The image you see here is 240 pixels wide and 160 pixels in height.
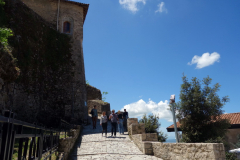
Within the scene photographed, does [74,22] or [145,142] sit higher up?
[74,22]

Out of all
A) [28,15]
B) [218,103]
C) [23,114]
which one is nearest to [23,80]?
[23,114]

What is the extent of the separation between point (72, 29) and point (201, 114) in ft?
53.1

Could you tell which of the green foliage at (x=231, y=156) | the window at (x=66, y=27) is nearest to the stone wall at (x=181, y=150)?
the green foliage at (x=231, y=156)

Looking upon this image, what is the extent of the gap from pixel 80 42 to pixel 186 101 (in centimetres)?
1309

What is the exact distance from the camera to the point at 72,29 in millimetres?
19750

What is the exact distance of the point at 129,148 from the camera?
7.91 m

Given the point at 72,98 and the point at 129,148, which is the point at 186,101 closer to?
the point at 129,148

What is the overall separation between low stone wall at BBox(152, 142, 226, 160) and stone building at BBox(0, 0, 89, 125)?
35.1 ft

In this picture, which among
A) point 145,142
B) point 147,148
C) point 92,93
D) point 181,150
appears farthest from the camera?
point 92,93

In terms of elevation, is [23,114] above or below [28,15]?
below

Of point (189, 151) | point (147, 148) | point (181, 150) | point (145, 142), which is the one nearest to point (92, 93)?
point (145, 142)

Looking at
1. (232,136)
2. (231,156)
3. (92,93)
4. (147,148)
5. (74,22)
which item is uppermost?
(74,22)

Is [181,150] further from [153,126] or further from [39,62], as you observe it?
[39,62]

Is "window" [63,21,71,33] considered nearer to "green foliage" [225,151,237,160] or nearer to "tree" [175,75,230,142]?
"tree" [175,75,230,142]
